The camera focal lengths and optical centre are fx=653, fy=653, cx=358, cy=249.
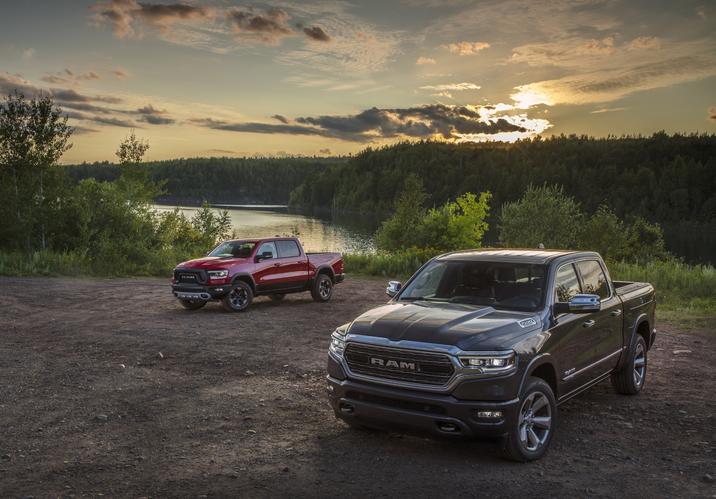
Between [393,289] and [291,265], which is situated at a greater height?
[393,289]

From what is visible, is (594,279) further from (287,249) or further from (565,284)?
(287,249)

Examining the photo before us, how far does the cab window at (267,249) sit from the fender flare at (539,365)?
10.9 meters

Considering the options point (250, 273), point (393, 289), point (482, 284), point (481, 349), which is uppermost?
point (482, 284)

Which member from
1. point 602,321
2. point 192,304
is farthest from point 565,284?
point 192,304

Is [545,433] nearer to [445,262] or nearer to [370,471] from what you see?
[370,471]

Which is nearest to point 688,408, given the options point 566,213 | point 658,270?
point 658,270

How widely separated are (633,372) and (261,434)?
4745 millimetres

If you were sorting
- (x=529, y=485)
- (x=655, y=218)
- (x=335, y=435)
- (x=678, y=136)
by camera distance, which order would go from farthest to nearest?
(x=678, y=136) < (x=655, y=218) < (x=335, y=435) < (x=529, y=485)

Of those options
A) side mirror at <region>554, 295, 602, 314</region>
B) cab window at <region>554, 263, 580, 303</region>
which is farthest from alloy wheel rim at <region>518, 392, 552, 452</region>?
cab window at <region>554, 263, 580, 303</region>

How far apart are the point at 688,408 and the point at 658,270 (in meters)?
17.5

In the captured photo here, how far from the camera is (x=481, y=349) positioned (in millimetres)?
5566

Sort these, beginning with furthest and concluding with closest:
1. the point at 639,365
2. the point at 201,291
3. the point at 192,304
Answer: the point at 192,304 → the point at 201,291 → the point at 639,365

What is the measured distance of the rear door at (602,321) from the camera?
719cm

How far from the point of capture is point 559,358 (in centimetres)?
634
